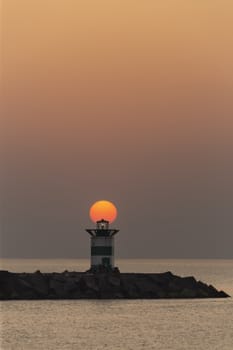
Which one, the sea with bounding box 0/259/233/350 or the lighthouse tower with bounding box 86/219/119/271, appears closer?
the sea with bounding box 0/259/233/350

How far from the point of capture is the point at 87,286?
3620 inches

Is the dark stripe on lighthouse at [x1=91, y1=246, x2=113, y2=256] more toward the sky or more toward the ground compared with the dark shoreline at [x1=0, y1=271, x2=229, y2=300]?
more toward the sky

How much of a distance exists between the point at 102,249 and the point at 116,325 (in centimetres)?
1504

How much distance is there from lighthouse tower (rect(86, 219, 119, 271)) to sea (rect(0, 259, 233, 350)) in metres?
3.56

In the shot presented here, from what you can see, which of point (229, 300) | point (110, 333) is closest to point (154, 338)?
point (110, 333)

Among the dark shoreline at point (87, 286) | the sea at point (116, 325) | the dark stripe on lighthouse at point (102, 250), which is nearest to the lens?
the sea at point (116, 325)

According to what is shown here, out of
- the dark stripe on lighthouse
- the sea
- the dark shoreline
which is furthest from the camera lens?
the dark stripe on lighthouse

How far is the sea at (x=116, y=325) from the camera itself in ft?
211

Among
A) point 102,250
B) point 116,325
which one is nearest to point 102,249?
point 102,250

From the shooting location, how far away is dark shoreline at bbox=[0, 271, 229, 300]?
90625 millimetres

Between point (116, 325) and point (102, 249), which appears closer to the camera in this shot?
point (116, 325)

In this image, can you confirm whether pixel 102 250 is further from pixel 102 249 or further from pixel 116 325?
pixel 116 325

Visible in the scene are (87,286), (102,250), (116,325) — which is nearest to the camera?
(116,325)

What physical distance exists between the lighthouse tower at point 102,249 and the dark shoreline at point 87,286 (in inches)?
41.6
